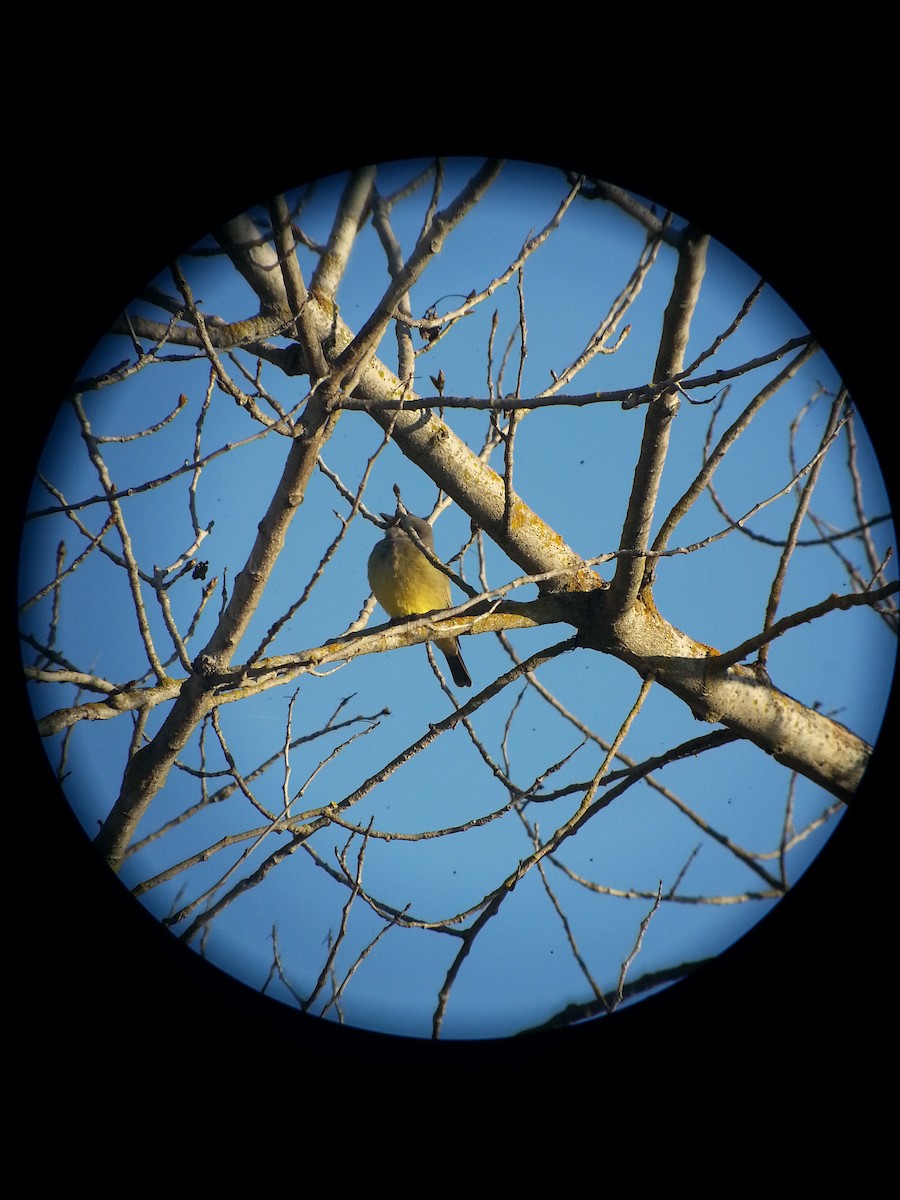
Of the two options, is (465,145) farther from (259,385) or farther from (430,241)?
(259,385)

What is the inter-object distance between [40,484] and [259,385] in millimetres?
684

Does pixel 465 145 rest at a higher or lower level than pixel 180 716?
higher

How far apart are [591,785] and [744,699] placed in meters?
0.57

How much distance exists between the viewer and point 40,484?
8.50ft

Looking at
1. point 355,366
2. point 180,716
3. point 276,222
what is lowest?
point 180,716

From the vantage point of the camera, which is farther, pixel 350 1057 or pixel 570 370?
pixel 570 370

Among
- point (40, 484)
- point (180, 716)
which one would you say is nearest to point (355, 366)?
point (40, 484)

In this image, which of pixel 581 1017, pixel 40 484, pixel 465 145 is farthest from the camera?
pixel 581 1017

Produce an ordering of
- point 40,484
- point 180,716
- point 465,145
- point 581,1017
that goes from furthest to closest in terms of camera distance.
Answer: point 180,716 < point 581,1017 < point 40,484 < point 465,145

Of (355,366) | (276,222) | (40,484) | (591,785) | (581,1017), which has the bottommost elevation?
(581,1017)

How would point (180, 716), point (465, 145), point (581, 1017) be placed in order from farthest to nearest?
point (180, 716)
point (581, 1017)
point (465, 145)

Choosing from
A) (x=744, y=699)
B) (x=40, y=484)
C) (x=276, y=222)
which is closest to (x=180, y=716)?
(x=40, y=484)

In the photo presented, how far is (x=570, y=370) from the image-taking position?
3076 millimetres

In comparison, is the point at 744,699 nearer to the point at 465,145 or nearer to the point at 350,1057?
the point at 350,1057
